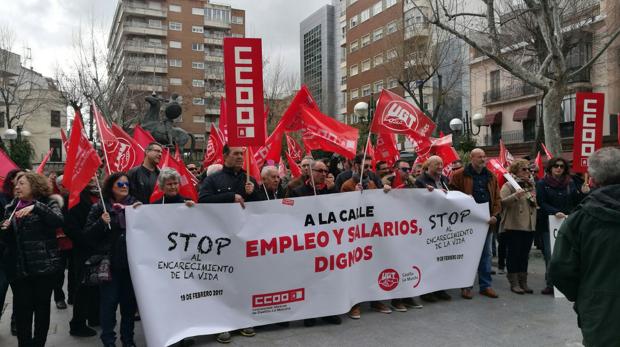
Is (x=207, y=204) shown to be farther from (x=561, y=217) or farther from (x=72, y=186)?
(x=561, y=217)

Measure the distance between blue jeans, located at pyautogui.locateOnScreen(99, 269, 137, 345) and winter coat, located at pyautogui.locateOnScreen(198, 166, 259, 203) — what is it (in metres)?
1.09

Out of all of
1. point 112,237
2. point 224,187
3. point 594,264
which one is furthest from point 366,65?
point 594,264

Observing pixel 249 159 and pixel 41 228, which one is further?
pixel 249 159

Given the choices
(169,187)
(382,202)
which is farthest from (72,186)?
(382,202)

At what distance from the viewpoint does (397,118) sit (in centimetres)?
639

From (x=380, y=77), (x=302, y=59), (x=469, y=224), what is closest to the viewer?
(x=469, y=224)

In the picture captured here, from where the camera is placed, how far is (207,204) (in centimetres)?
478

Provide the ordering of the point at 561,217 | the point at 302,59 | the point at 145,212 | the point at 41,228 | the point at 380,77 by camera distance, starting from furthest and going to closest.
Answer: the point at 302,59, the point at 380,77, the point at 561,217, the point at 145,212, the point at 41,228

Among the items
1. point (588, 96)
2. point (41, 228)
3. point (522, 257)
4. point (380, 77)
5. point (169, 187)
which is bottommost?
point (522, 257)

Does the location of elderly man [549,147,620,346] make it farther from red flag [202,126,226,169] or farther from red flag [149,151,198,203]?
red flag [202,126,226,169]

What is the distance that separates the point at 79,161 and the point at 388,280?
11.6ft

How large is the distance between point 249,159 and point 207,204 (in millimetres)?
992

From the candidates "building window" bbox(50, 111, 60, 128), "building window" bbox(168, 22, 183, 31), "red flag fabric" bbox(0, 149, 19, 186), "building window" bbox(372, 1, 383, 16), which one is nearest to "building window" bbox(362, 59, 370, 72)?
"building window" bbox(372, 1, 383, 16)

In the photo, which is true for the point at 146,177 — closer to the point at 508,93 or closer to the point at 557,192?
the point at 557,192
